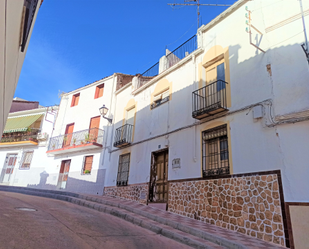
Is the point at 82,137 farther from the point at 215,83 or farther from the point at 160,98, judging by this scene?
the point at 215,83

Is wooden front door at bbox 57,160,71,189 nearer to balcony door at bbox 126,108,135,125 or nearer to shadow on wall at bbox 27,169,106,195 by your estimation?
shadow on wall at bbox 27,169,106,195

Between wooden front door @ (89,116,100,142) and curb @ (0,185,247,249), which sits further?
wooden front door @ (89,116,100,142)

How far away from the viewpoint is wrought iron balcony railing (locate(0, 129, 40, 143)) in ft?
65.5

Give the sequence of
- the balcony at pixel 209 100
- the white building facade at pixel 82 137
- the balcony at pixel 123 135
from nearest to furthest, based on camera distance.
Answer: the balcony at pixel 209 100, the balcony at pixel 123 135, the white building facade at pixel 82 137

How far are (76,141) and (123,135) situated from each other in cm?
473

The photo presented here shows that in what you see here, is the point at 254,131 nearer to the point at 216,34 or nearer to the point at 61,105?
the point at 216,34

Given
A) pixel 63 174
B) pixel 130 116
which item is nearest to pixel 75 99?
pixel 63 174

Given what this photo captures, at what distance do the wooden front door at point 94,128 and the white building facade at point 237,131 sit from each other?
15.5 ft

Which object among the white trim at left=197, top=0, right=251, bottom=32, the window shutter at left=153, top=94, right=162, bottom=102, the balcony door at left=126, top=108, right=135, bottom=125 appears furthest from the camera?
the balcony door at left=126, top=108, right=135, bottom=125

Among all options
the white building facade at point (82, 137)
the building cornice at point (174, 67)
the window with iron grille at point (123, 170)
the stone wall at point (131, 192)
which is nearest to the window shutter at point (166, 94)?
the building cornice at point (174, 67)

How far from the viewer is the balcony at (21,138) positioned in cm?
1952

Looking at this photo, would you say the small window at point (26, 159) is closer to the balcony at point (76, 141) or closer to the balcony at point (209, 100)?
the balcony at point (76, 141)

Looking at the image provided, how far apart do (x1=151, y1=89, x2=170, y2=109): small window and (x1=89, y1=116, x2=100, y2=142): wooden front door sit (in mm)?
5404

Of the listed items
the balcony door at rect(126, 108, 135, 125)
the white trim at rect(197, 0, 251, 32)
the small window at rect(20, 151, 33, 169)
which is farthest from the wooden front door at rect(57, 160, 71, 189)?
the white trim at rect(197, 0, 251, 32)
